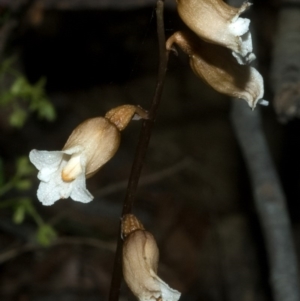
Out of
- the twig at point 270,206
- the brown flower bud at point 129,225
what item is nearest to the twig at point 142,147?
the brown flower bud at point 129,225

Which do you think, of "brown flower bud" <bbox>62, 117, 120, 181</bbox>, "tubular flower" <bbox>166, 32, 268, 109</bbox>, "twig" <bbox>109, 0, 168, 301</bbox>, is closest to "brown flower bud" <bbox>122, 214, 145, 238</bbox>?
"twig" <bbox>109, 0, 168, 301</bbox>

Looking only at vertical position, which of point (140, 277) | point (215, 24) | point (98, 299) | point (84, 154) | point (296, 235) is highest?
point (215, 24)

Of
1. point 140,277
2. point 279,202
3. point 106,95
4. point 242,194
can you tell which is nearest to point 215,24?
point 140,277

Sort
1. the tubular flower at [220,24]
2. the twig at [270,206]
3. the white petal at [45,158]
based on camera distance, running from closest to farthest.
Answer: the tubular flower at [220,24]
the white petal at [45,158]
the twig at [270,206]

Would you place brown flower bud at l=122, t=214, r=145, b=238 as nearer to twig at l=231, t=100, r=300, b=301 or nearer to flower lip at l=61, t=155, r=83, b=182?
flower lip at l=61, t=155, r=83, b=182

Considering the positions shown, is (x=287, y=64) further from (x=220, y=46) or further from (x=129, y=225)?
(x=129, y=225)

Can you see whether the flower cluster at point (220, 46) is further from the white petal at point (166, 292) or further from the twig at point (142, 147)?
the white petal at point (166, 292)

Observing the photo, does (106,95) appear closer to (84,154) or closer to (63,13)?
(63,13)
